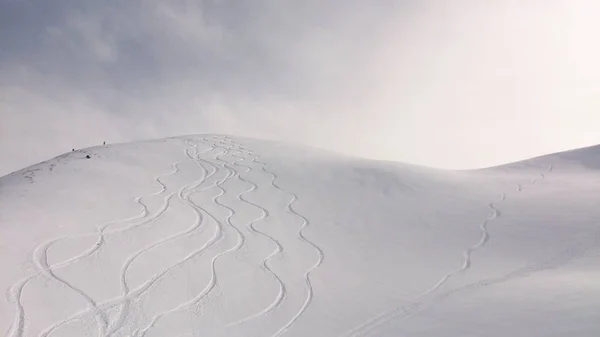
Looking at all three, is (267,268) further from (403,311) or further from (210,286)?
(403,311)

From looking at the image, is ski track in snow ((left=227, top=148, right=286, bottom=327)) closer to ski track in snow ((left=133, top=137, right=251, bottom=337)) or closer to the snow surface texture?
the snow surface texture

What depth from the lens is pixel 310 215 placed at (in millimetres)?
9023

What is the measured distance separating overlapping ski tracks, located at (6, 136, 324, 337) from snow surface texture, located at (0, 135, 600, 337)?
2 centimetres

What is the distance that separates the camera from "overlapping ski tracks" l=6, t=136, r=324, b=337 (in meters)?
4.74

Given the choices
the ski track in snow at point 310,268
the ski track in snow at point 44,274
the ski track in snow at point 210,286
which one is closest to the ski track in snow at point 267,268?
the ski track in snow at point 310,268

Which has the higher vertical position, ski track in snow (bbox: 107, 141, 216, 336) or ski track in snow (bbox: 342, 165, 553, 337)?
ski track in snow (bbox: 107, 141, 216, 336)

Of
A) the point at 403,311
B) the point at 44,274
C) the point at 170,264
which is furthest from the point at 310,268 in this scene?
the point at 44,274

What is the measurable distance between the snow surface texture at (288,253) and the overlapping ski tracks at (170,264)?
24 mm

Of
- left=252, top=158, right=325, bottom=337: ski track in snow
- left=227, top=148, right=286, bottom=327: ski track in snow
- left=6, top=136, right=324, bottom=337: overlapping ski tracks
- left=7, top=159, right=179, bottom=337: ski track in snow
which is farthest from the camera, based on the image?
left=227, top=148, right=286, bottom=327: ski track in snow

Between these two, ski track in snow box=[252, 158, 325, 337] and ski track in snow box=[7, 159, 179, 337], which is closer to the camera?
ski track in snow box=[7, 159, 179, 337]

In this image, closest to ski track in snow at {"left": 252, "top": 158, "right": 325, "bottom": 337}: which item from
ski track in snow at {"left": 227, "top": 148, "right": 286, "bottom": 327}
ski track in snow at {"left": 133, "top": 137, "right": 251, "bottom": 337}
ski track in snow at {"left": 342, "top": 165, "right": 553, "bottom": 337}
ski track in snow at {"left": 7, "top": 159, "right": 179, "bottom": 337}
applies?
ski track in snow at {"left": 227, "top": 148, "right": 286, "bottom": 327}

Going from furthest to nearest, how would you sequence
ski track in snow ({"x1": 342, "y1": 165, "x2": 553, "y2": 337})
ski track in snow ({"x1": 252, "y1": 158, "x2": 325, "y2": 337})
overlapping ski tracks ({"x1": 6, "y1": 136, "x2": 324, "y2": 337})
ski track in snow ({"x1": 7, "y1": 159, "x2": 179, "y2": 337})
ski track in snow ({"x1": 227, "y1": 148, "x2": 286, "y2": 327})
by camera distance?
ski track in snow ({"x1": 227, "y1": 148, "x2": 286, "y2": 327}) < ski track in snow ({"x1": 252, "y1": 158, "x2": 325, "y2": 337}) < ski track in snow ({"x1": 342, "y1": 165, "x2": 553, "y2": 337}) < overlapping ski tracks ({"x1": 6, "y1": 136, "x2": 324, "y2": 337}) < ski track in snow ({"x1": 7, "y1": 159, "x2": 179, "y2": 337})

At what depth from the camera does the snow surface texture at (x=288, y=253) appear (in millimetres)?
4828

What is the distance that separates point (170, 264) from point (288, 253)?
6.20 ft
